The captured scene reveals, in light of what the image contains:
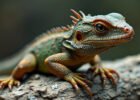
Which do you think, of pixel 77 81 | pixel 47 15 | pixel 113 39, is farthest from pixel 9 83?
pixel 47 15

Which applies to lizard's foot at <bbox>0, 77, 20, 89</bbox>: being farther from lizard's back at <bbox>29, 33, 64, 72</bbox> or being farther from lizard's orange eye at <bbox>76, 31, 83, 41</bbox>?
lizard's orange eye at <bbox>76, 31, 83, 41</bbox>

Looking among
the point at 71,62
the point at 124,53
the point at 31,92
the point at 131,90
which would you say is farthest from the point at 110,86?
the point at 124,53

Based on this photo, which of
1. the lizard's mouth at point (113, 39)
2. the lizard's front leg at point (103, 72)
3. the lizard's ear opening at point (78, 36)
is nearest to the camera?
the lizard's mouth at point (113, 39)

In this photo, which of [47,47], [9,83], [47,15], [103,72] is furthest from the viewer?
[47,15]

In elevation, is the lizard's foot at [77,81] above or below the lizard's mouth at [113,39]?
below

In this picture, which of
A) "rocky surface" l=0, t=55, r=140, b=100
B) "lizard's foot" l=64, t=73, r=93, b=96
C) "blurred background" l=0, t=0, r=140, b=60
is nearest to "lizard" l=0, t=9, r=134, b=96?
"lizard's foot" l=64, t=73, r=93, b=96

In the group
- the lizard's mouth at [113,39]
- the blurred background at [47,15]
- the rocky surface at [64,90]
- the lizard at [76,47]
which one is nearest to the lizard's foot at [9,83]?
the lizard at [76,47]

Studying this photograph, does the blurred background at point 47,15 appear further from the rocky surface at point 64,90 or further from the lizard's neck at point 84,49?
the lizard's neck at point 84,49

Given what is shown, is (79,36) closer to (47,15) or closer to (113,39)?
(113,39)

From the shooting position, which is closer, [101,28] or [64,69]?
[101,28]
